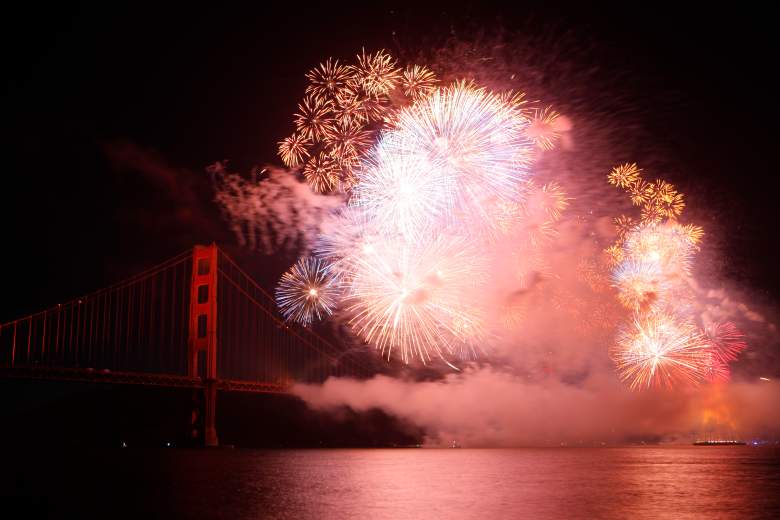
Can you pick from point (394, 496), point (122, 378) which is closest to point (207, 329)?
point (122, 378)

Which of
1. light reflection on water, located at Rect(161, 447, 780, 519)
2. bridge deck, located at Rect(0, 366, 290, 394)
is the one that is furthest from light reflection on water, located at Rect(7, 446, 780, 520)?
bridge deck, located at Rect(0, 366, 290, 394)

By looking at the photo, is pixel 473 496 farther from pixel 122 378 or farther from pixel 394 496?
pixel 122 378

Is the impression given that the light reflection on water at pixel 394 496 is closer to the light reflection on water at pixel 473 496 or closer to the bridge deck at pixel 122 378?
the light reflection on water at pixel 473 496

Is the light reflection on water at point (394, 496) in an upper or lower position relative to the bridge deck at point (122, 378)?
lower

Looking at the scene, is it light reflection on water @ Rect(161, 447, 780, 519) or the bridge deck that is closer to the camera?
light reflection on water @ Rect(161, 447, 780, 519)

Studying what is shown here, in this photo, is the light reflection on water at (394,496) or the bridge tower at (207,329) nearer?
the light reflection on water at (394,496)

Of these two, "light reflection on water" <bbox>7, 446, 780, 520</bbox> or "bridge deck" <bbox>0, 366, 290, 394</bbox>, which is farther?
"bridge deck" <bbox>0, 366, 290, 394</bbox>

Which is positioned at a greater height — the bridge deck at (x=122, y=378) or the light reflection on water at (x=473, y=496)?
the bridge deck at (x=122, y=378)

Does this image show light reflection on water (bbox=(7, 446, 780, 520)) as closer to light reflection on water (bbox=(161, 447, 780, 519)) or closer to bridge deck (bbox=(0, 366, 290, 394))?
light reflection on water (bbox=(161, 447, 780, 519))

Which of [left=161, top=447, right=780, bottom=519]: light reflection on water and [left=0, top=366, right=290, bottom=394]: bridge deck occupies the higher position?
[left=0, top=366, right=290, bottom=394]: bridge deck

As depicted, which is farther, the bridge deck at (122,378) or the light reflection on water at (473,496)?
the bridge deck at (122,378)

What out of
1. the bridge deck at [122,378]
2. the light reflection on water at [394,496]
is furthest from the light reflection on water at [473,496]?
the bridge deck at [122,378]

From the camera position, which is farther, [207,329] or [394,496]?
[207,329]
